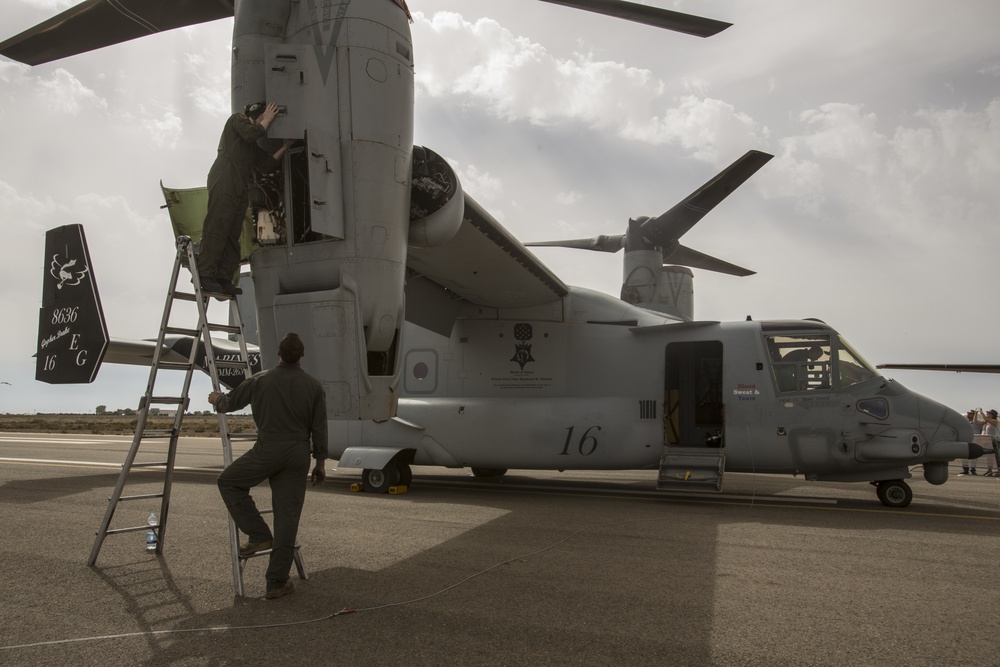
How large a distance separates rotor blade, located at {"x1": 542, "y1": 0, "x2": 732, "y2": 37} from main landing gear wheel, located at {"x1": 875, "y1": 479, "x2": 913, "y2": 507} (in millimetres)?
6650

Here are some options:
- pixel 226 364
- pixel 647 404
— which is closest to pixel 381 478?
pixel 647 404

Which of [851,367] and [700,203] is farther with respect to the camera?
[700,203]

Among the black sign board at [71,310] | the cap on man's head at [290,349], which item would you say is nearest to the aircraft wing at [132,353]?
the black sign board at [71,310]

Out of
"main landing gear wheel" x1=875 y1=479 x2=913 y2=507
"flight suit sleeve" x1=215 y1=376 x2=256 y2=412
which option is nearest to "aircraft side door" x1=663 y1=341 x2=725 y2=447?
"main landing gear wheel" x1=875 y1=479 x2=913 y2=507

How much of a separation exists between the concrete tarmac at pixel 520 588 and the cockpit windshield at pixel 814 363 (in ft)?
5.78

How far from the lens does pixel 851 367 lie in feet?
31.9

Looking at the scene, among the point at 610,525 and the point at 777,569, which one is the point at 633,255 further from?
the point at 777,569

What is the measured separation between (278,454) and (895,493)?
858 centimetres

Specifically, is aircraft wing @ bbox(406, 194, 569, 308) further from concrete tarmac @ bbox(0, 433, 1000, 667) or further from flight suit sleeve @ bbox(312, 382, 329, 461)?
flight suit sleeve @ bbox(312, 382, 329, 461)

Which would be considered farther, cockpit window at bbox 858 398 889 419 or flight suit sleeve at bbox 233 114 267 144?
cockpit window at bbox 858 398 889 419

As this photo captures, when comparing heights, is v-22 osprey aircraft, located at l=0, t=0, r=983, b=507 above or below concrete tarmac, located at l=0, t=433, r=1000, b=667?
above

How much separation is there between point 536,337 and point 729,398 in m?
3.18

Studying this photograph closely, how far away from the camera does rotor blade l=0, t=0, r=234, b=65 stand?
7.35 m

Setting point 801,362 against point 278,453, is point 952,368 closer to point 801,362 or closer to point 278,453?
point 801,362
